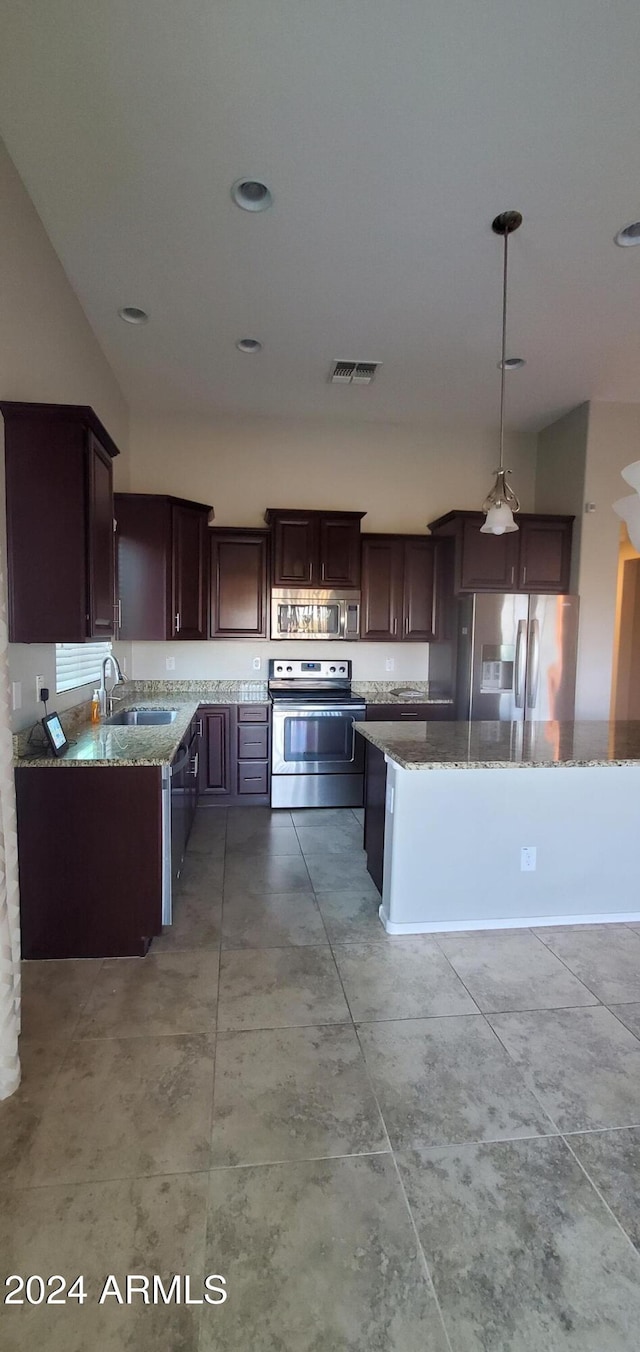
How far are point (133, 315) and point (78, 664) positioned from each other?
200 centimetres

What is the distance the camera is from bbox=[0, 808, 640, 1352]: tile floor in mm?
1193

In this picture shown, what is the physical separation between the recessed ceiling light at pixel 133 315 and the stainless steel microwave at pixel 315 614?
81.4 inches

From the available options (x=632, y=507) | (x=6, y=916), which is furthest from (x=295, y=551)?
(x=6, y=916)

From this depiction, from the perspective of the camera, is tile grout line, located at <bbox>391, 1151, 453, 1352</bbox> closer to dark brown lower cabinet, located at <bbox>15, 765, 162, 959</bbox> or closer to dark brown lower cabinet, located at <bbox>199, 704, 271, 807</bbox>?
dark brown lower cabinet, located at <bbox>15, 765, 162, 959</bbox>

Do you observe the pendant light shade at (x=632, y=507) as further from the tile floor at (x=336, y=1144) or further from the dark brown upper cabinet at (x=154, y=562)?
the dark brown upper cabinet at (x=154, y=562)

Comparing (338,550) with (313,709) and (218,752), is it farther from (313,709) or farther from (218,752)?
(218,752)

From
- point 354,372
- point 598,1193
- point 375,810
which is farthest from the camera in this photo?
point 354,372

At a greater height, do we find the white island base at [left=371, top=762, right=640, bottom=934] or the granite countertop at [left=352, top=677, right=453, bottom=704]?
the granite countertop at [left=352, top=677, right=453, bottom=704]

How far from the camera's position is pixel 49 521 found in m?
2.38

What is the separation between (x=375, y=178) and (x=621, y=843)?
10.0 feet

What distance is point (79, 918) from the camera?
2.47 m

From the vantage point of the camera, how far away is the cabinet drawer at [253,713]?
4.48 metres

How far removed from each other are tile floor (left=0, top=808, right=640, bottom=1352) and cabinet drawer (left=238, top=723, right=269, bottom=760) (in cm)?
196

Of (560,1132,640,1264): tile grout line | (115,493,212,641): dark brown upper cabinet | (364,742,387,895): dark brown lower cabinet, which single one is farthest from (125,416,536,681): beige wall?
(560,1132,640,1264): tile grout line
